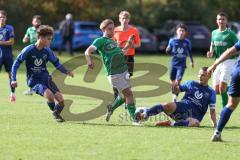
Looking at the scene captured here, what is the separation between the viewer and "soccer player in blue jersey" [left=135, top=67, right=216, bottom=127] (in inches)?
549

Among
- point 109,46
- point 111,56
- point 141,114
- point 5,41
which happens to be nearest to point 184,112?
point 141,114

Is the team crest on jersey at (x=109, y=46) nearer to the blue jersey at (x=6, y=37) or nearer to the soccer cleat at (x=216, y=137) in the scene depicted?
the soccer cleat at (x=216, y=137)

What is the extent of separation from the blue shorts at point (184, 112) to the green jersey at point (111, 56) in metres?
1.28

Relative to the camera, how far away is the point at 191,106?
14164 millimetres

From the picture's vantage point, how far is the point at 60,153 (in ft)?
35.0

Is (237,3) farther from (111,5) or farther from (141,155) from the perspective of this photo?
(141,155)

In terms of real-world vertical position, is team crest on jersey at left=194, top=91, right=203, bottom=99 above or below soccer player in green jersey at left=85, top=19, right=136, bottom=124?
below

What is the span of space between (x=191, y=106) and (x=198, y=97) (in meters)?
0.22

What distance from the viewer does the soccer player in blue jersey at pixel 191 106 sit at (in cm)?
1395

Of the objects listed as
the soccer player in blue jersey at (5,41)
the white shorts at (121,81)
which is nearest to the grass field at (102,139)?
the white shorts at (121,81)

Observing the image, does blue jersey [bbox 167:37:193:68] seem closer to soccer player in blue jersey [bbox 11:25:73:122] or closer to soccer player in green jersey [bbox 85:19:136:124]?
soccer player in green jersey [bbox 85:19:136:124]

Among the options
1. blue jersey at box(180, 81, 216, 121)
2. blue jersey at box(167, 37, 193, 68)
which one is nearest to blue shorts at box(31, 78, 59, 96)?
blue jersey at box(180, 81, 216, 121)

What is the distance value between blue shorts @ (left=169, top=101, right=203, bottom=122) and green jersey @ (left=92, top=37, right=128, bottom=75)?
4.19 ft

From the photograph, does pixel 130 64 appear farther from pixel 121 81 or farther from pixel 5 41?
pixel 5 41
